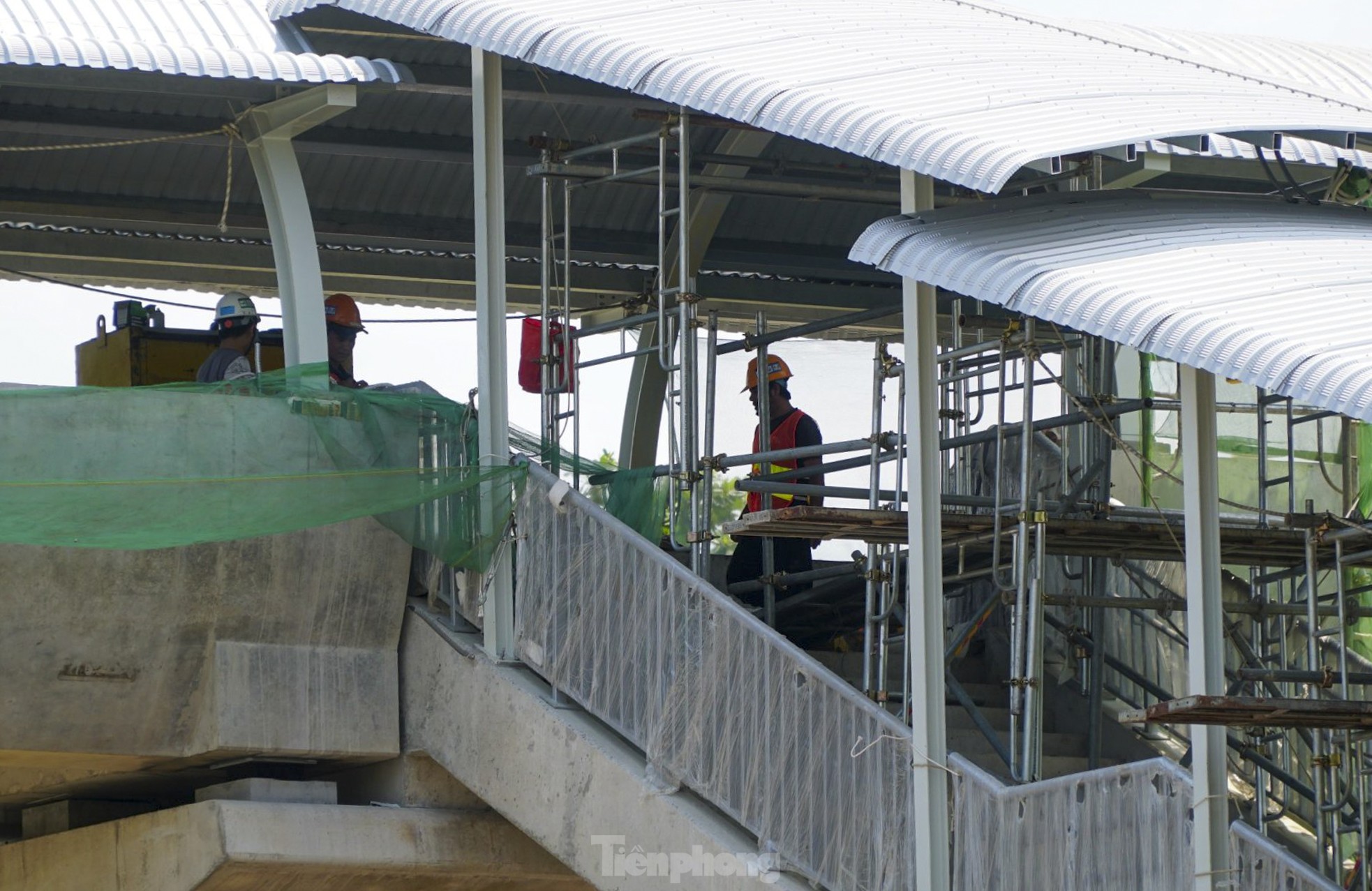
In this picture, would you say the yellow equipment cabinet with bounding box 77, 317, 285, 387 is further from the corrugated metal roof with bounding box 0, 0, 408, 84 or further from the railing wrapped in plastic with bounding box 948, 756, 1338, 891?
the railing wrapped in plastic with bounding box 948, 756, 1338, 891

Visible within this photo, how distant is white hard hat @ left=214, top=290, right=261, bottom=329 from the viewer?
1547cm

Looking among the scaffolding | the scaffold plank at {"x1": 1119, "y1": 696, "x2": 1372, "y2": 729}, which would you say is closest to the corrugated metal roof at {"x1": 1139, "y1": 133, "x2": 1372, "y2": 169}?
the scaffolding

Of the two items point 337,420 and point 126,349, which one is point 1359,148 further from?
point 126,349

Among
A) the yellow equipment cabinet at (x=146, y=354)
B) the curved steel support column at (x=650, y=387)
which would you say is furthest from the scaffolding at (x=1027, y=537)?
the yellow equipment cabinet at (x=146, y=354)

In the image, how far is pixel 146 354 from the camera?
52.2 feet

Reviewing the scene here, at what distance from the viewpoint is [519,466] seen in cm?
1377

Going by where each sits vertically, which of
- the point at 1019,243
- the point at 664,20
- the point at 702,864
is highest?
the point at 664,20

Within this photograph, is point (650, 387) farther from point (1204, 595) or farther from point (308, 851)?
point (1204, 595)

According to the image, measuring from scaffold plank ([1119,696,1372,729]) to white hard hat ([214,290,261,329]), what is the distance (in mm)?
7885

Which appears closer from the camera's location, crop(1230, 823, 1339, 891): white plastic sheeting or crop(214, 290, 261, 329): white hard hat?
crop(1230, 823, 1339, 891): white plastic sheeting

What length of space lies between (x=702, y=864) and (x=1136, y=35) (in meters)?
7.96

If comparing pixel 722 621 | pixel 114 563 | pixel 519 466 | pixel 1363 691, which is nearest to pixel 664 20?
pixel 519 466

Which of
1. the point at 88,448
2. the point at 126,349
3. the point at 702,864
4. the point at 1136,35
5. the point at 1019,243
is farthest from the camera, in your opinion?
the point at 1136,35

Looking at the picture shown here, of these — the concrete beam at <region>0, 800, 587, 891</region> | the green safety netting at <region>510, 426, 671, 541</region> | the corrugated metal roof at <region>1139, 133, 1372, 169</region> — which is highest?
the corrugated metal roof at <region>1139, 133, 1372, 169</region>
